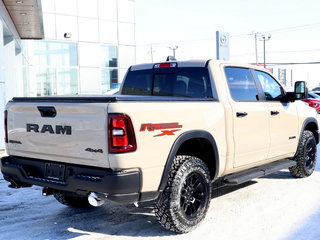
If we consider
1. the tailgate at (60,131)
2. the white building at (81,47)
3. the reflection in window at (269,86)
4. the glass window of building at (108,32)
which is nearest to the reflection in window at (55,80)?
the white building at (81,47)

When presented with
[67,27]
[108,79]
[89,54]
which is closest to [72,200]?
[89,54]

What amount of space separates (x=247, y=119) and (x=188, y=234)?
5.44ft

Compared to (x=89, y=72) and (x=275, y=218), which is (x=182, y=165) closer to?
(x=275, y=218)

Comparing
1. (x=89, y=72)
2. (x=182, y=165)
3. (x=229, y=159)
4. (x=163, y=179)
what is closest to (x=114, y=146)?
(x=163, y=179)

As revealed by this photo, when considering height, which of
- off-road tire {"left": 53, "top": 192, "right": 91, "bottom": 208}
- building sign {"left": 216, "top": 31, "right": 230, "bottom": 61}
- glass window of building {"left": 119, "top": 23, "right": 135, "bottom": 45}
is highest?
glass window of building {"left": 119, "top": 23, "right": 135, "bottom": 45}

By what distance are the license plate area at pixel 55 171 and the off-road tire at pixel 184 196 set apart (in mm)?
990

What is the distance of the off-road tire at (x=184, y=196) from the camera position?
12.5 ft

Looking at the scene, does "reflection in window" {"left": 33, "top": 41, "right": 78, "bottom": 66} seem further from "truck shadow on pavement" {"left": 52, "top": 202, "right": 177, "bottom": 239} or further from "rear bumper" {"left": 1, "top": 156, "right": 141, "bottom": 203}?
"rear bumper" {"left": 1, "top": 156, "right": 141, "bottom": 203}

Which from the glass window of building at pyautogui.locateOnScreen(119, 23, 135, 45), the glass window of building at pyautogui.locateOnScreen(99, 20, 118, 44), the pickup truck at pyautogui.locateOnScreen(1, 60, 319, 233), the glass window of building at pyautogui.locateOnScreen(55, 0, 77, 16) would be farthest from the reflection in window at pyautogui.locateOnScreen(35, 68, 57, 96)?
the pickup truck at pyautogui.locateOnScreen(1, 60, 319, 233)

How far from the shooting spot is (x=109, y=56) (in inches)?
904

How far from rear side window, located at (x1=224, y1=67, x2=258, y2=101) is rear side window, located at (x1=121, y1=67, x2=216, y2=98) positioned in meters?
0.34

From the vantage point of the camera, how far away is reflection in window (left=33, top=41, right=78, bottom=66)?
68.3 feet

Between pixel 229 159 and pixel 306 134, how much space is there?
253 cm

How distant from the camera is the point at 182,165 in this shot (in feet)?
12.9
